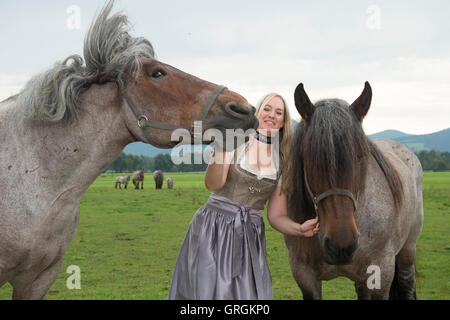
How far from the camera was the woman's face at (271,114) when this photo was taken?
3.20 meters

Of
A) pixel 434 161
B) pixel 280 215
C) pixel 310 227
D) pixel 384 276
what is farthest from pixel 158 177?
pixel 434 161

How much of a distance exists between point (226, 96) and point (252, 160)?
74cm

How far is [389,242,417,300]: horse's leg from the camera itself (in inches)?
195

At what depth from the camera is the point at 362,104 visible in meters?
3.06

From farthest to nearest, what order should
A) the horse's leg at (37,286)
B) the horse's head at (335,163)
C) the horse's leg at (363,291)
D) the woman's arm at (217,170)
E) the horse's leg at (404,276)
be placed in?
the horse's leg at (404,276) → the horse's leg at (363,291) → the woman's arm at (217,170) → the horse's leg at (37,286) → the horse's head at (335,163)

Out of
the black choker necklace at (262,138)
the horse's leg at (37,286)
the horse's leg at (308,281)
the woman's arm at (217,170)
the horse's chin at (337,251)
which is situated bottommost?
the horse's leg at (308,281)

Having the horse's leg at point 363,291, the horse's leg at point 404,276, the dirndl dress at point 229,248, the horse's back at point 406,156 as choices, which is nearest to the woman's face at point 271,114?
the dirndl dress at point 229,248

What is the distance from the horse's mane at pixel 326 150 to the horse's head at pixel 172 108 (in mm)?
611

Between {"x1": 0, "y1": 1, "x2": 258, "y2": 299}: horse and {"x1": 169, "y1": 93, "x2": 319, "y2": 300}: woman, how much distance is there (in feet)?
1.67

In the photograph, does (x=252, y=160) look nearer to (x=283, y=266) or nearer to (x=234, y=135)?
(x=234, y=135)

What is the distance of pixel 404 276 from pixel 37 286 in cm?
447

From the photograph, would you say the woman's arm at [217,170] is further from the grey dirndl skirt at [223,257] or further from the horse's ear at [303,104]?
the horse's ear at [303,104]

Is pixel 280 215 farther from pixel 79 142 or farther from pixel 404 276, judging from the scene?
pixel 404 276
